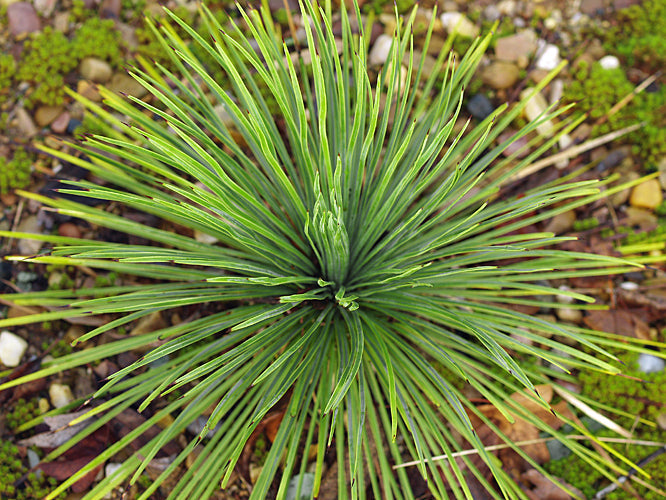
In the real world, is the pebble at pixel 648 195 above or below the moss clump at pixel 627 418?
above

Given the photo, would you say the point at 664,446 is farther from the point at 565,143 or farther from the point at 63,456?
the point at 63,456

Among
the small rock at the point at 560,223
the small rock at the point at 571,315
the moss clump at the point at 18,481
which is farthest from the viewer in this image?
the small rock at the point at 560,223

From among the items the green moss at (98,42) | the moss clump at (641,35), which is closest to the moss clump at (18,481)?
the green moss at (98,42)

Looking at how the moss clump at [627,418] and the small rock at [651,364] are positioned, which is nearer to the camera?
the moss clump at [627,418]

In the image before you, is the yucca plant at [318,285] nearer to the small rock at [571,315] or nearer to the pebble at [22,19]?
the small rock at [571,315]

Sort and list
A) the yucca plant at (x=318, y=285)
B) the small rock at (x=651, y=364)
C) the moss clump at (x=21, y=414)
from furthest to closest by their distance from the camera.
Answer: the small rock at (x=651, y=364) → the moss clump at (x=21, y=414) → the yucca plant at (x=318, y=285)

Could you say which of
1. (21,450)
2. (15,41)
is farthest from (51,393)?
(15,41)

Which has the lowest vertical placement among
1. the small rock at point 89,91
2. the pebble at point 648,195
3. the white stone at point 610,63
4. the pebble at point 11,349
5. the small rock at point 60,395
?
the small rock at point 60,395

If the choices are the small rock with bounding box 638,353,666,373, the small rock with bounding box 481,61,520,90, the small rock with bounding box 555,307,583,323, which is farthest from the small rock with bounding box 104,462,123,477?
the small rock with bounding box 481,61,520,90
